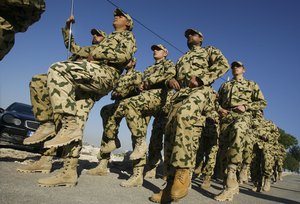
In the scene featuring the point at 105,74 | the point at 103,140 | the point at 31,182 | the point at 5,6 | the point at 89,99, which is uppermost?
the point at 5,6

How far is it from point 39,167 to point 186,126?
228cm

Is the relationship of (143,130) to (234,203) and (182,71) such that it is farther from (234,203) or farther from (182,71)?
(234,203)

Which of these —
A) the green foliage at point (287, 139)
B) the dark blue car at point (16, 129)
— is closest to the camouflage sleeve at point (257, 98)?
the dark blue car at point (16, 129)

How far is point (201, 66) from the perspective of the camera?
4871mm

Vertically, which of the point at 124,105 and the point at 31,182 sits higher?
the point at 124,105

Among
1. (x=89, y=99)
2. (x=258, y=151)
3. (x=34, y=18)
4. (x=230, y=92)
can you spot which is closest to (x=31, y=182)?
(x=89, y=99)

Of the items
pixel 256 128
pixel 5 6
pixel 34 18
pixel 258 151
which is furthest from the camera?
pixel 258 151

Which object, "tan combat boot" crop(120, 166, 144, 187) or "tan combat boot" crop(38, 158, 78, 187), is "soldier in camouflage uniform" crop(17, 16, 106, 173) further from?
"tan combat boot" crop(120, 166, 144, 187)

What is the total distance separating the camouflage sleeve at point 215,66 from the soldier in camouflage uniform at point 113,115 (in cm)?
174

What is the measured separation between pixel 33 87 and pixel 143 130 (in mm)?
1916

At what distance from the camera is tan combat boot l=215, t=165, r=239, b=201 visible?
4.90 m

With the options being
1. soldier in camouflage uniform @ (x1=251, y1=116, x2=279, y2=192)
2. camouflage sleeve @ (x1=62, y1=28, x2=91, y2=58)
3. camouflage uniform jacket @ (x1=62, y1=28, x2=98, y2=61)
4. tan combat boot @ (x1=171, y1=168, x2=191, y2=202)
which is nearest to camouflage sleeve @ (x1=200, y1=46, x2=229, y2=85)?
tan combat boot @ (x1=171, y1=168, x2=191, y2=202)

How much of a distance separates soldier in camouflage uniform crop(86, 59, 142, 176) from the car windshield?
13.8 ft

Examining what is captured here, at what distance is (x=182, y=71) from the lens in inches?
194
